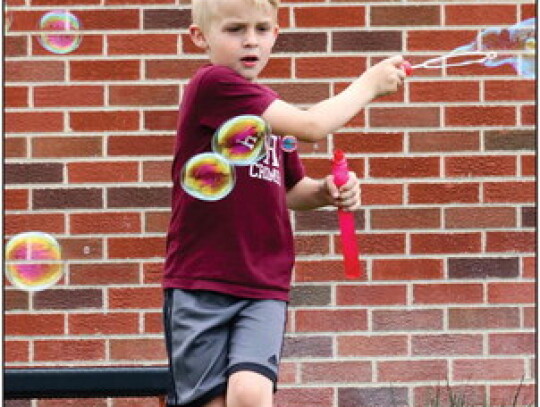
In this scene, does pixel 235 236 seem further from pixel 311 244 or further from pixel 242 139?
pixel 311 244

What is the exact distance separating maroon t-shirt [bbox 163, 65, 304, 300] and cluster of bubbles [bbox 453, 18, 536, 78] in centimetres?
130

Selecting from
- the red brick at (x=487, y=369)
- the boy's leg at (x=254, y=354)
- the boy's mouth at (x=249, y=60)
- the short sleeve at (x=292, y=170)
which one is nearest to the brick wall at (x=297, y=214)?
the red brick at (x=487, y=369)

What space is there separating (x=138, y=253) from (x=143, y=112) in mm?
491

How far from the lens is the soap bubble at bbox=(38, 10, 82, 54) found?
4.12m

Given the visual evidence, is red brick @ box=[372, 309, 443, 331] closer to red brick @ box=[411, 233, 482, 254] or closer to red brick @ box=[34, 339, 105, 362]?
red brick @ box=[411, 233, 482, 254]

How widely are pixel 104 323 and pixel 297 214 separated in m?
0.77

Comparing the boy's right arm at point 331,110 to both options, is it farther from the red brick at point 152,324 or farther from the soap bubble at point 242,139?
the red brick at point 152,324

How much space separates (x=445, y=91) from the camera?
13.7ft

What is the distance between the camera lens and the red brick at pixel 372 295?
4.14 meters

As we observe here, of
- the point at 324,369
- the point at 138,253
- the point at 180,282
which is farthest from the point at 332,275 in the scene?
the point at 180,282

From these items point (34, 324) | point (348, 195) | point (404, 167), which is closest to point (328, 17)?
point (404, 167)

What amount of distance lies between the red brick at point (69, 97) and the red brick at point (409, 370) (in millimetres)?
1358

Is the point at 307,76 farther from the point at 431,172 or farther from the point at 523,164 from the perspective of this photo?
the point at 523,164

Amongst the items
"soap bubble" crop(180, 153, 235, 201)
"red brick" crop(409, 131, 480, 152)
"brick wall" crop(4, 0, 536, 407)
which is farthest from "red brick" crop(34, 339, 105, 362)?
"red brick" crop(409, 131, 480, 152)
